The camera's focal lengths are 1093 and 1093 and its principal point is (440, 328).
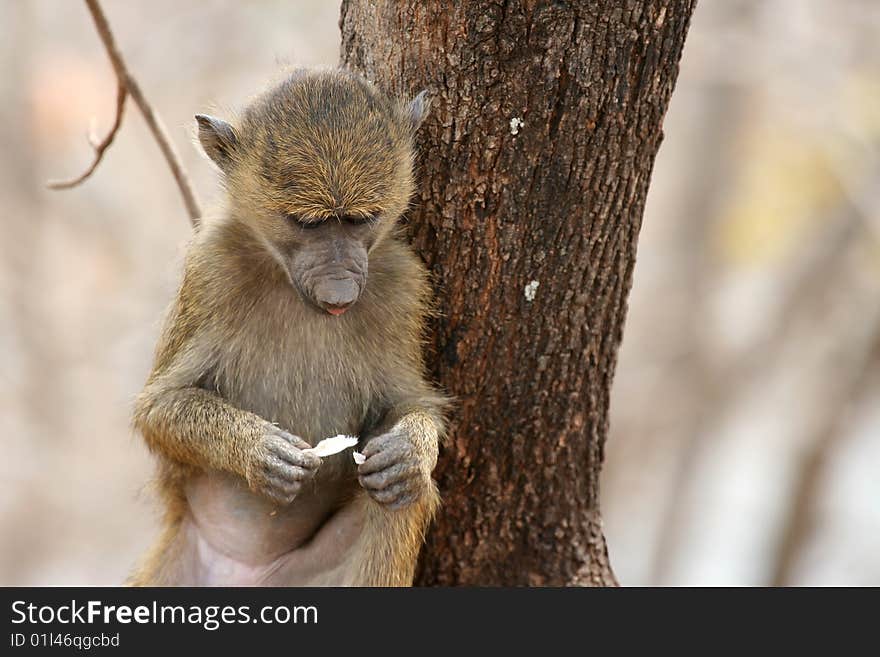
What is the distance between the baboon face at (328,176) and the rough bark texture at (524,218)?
125 mm

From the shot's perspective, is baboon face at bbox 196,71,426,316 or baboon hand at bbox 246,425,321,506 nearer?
baboon face at bbox 196,71,426,316

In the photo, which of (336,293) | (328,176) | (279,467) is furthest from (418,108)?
(279,467)

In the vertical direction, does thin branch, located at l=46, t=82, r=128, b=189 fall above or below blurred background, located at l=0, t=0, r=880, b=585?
below

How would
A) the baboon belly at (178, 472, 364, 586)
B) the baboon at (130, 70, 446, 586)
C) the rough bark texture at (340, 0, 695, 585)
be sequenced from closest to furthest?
the rough bark texture at (340, 0, 695, 585) → the baboon at (130, 70, 446, 586) → the baboon belly at (178, 472, 364, 586)

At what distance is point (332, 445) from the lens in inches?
149

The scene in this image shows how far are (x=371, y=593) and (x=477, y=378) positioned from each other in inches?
34.7

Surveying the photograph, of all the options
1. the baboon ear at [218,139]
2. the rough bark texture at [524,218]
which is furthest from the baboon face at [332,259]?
the baboon ear at [218,139]

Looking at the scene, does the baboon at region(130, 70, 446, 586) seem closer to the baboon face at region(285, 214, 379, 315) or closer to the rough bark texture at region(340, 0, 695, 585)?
the baboon face at region(285, 214, 379, 315)

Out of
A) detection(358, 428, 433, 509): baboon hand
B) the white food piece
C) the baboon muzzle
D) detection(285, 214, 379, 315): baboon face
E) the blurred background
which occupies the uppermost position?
the blurred background

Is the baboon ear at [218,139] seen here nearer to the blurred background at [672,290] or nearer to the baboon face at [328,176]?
the baboon face at [328,176]

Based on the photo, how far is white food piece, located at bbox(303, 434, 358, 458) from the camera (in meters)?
3.71

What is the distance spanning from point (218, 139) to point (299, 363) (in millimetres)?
864

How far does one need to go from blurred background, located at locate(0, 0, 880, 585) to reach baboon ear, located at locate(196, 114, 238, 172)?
457 centimetres

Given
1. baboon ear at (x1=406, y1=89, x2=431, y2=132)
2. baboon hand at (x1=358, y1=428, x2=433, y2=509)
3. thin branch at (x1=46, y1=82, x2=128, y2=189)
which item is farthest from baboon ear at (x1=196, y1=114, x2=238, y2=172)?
baboon hand at (x1=358, y1=428, x2=433, y2=509)
